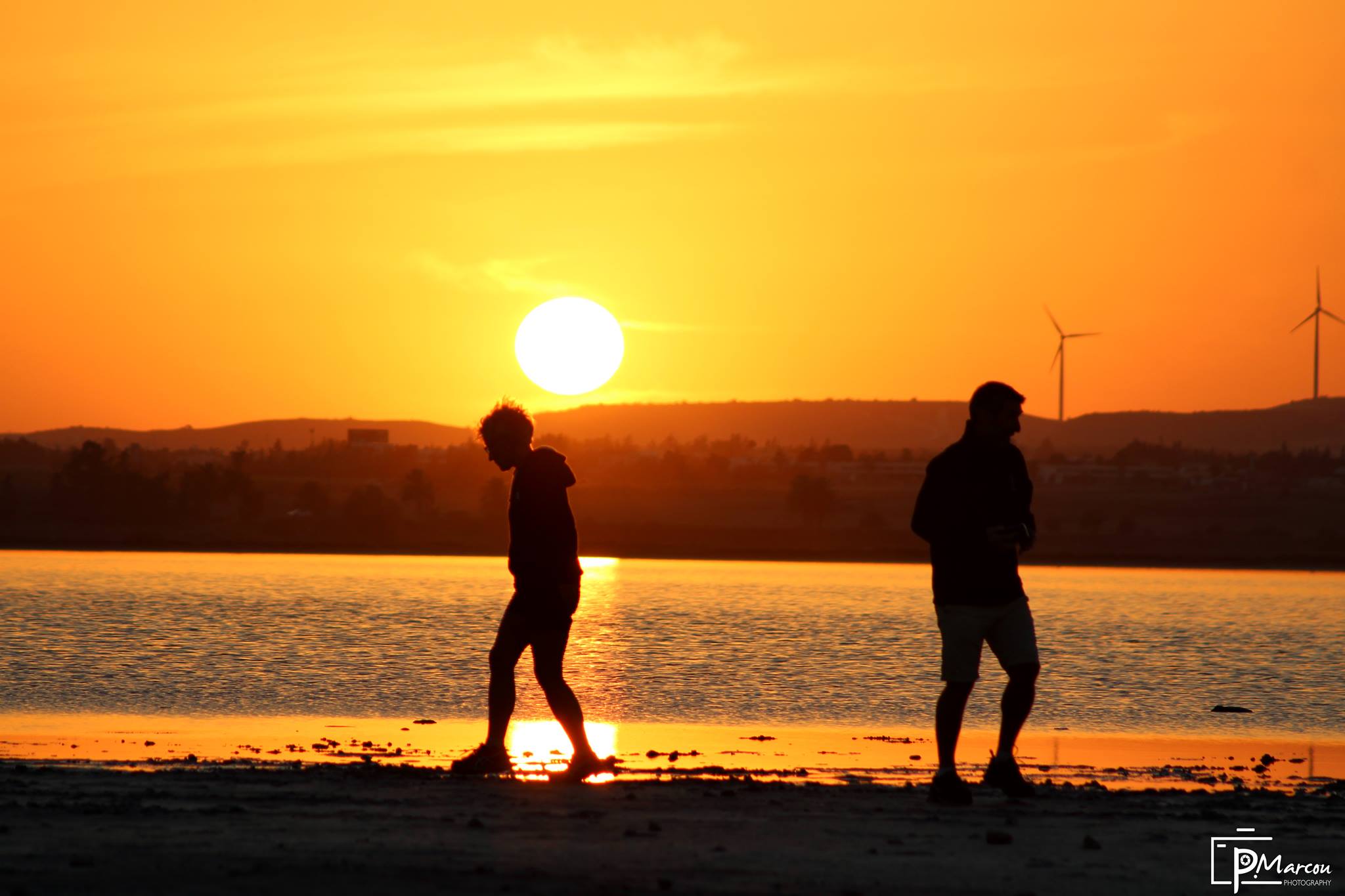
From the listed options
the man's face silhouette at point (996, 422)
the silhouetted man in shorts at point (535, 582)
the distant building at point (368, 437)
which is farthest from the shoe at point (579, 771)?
the distant building at point (368, 437)

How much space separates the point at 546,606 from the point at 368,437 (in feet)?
556

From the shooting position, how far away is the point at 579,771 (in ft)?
30.9

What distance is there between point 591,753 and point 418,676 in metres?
9.77

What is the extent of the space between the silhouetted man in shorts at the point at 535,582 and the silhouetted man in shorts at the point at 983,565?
6.85ft

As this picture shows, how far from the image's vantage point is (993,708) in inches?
649

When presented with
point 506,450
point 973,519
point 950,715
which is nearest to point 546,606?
point 506,450

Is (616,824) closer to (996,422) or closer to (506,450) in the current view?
(506,450)

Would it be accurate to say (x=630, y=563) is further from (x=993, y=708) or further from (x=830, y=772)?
(x=830, y=772)

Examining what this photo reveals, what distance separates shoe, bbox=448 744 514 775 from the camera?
9.67 meters

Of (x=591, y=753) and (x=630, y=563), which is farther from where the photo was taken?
(x=630, y=563)

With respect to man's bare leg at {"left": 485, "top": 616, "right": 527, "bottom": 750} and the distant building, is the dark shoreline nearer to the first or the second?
man's bare leg at {"left": 485, "top": 616, "right": 527, "bottom": 750}

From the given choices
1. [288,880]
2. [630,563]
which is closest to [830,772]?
[288,880]

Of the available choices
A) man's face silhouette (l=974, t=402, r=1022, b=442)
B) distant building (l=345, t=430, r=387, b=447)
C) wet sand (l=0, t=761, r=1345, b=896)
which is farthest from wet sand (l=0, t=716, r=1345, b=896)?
distant building (l=345, t=430, r=387, b=447)

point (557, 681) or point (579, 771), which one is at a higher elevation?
point (557, 681)
